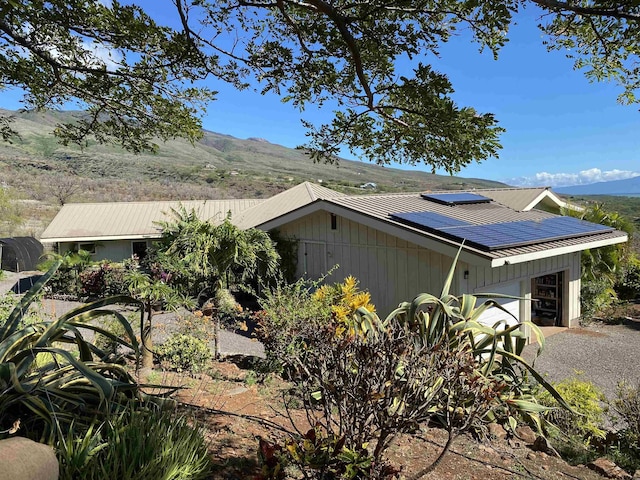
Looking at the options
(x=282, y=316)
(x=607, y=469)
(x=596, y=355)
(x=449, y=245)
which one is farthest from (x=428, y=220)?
(x=607, y=469)

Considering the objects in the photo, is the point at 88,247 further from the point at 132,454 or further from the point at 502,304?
the point at 132,454

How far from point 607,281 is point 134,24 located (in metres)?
16.5

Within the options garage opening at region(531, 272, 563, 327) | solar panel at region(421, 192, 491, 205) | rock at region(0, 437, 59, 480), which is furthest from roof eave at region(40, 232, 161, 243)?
rock at region(0, 437, 59, 480)

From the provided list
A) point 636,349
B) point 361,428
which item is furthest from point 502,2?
point 636,349

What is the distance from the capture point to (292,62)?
5836mm

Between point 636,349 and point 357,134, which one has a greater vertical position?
point 357,134

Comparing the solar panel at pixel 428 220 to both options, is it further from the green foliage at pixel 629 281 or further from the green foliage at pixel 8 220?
the green foliage at pixel 8 220

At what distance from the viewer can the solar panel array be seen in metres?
9.62

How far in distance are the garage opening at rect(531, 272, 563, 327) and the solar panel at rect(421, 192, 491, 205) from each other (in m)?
3.25

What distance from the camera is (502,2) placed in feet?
12.9

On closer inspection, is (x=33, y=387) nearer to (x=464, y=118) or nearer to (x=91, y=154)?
(x=464, y=118)

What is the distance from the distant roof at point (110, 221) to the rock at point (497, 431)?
16.3 metres

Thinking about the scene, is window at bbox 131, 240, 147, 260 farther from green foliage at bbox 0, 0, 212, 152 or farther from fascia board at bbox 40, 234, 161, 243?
green foliage at bbox 0, 0, 212, 152

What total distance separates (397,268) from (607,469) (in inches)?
292
